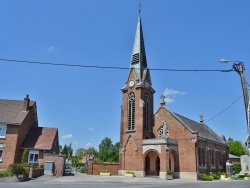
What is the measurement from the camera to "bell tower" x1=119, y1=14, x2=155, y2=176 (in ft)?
123

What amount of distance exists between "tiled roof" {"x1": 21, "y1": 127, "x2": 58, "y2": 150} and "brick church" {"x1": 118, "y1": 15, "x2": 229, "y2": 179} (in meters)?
10.6

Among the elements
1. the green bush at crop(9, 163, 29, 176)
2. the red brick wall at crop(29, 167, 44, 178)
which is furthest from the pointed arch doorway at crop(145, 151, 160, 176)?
the green bush at crop(9, 163, 29, 176)

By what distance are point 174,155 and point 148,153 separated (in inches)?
151

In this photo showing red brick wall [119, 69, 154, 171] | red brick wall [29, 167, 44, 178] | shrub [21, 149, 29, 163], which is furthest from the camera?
red brick wall [119, 69, 154, 171]

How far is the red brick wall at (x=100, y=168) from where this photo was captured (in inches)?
1492

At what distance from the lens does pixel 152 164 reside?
38531 millimetres

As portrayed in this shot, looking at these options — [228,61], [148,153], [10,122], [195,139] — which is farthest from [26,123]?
[228,61]

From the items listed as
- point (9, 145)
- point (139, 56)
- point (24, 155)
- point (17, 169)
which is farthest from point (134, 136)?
point (17, 169)

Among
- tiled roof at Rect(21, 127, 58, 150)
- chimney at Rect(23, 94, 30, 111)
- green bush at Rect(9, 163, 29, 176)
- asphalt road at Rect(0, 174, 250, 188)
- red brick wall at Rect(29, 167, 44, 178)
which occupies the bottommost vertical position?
asphalt road at Rect(0, 174, 250, 188)

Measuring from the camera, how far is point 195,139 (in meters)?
36.4

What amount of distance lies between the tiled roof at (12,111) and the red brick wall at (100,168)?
39.8ft

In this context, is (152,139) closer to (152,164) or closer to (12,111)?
(152,164)

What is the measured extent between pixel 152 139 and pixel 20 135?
18547mm

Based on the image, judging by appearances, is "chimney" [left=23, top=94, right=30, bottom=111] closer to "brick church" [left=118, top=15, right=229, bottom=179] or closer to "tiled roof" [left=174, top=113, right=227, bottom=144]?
"brick church" [left=118, top=15, right=229, bottom=179]
